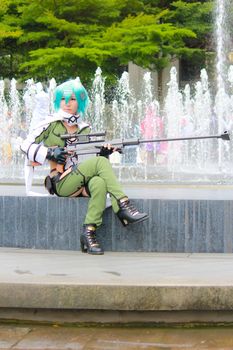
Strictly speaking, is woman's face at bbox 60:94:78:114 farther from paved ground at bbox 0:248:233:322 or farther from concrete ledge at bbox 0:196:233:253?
paved ground at bbox 0:248:233:322

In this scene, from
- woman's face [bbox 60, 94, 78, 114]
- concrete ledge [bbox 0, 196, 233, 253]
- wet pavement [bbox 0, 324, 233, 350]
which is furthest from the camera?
woman's face [bbox 60, 94, 78, 114]

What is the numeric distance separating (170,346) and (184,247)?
1.74 metres

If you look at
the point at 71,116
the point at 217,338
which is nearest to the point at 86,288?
the point at 217,338

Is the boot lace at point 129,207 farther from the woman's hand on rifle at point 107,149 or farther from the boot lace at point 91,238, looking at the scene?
the woman's hand on rifle at point 107,149

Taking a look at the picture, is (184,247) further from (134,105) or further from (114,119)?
(134,105)

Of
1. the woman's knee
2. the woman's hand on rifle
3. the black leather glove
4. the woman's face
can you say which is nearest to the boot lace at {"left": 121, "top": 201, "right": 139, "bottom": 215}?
the woman's knee

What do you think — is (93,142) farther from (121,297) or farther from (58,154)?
(121,297)

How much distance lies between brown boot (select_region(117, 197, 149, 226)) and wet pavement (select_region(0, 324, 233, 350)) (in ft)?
3.78

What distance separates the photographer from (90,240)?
5.42m

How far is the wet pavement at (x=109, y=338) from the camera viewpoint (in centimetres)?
387

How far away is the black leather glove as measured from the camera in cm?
562

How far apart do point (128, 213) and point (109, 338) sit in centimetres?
137

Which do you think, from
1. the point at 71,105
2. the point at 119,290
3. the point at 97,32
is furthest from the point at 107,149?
the point at 97,32

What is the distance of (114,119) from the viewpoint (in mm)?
27688
